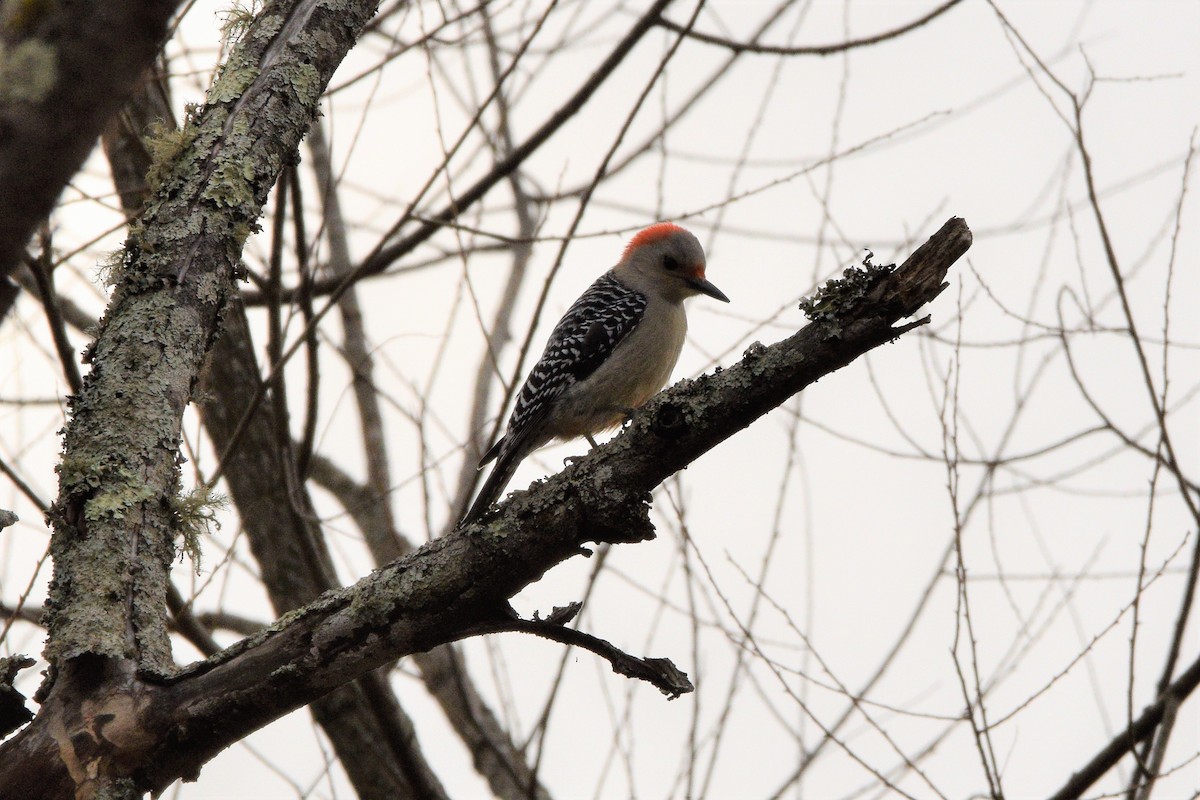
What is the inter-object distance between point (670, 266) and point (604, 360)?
3.59ft

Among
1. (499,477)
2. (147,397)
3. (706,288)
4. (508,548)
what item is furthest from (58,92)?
(706,288)

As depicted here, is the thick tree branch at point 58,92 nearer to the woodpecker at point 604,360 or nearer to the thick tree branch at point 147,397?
the thick tree branch at point 147,397

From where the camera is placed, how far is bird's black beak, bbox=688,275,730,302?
21.9 ft

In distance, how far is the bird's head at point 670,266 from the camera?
6785 mm

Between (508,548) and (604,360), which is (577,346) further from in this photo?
(508,548)

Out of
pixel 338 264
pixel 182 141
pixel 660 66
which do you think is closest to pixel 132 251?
pixel 182 141

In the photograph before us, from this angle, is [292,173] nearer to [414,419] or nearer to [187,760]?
[414,419]

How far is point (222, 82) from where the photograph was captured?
12.0 ft

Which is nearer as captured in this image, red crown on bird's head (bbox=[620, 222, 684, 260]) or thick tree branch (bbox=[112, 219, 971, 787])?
thick tree branch (bbox=[112, 219, 971, 787])

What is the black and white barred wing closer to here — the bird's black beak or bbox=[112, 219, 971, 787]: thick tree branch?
the bird's black beak

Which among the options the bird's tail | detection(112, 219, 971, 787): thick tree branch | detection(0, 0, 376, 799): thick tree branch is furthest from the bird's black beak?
detection(112, 219, 971, 787): thick tree branch

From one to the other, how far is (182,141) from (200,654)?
2153mm

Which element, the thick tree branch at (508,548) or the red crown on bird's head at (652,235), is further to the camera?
the red crown on bird's head at (652,235)

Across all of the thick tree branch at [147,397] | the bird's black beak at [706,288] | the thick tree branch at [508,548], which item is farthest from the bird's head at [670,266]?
the thick tree branch at [508,548]
